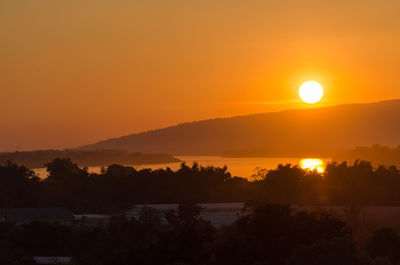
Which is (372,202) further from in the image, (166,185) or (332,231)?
(332,231)

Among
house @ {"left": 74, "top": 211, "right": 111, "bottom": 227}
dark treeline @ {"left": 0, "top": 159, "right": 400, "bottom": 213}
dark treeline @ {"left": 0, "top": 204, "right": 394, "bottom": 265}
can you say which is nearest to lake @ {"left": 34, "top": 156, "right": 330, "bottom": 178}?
dark treeline @ {"left": 0, "top": 159, "right": 400, "bottom": 213}

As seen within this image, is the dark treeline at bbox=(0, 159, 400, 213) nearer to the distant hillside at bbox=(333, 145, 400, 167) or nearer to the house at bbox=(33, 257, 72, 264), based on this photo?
the house at bbox=(33, 257, 72, 264)

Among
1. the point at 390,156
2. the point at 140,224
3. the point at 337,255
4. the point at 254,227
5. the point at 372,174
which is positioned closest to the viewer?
the point at 337,255

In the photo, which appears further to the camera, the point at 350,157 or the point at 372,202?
the point at 350,157

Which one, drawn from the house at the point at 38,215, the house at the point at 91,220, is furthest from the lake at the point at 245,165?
the house at the point at 91,220

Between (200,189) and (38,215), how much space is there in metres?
11.2

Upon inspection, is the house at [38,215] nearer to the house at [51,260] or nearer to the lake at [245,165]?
the house at [51,260]

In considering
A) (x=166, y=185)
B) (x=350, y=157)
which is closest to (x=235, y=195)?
(x=166, y=185)

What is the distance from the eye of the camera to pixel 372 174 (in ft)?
173

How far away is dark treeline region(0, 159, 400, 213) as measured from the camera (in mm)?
51094

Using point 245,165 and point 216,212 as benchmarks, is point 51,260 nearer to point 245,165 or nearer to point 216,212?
point 216,212

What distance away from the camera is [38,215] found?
46531 mm

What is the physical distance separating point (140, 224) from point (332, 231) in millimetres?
12002

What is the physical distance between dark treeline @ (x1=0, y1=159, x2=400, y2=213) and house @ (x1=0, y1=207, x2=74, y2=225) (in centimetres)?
461
